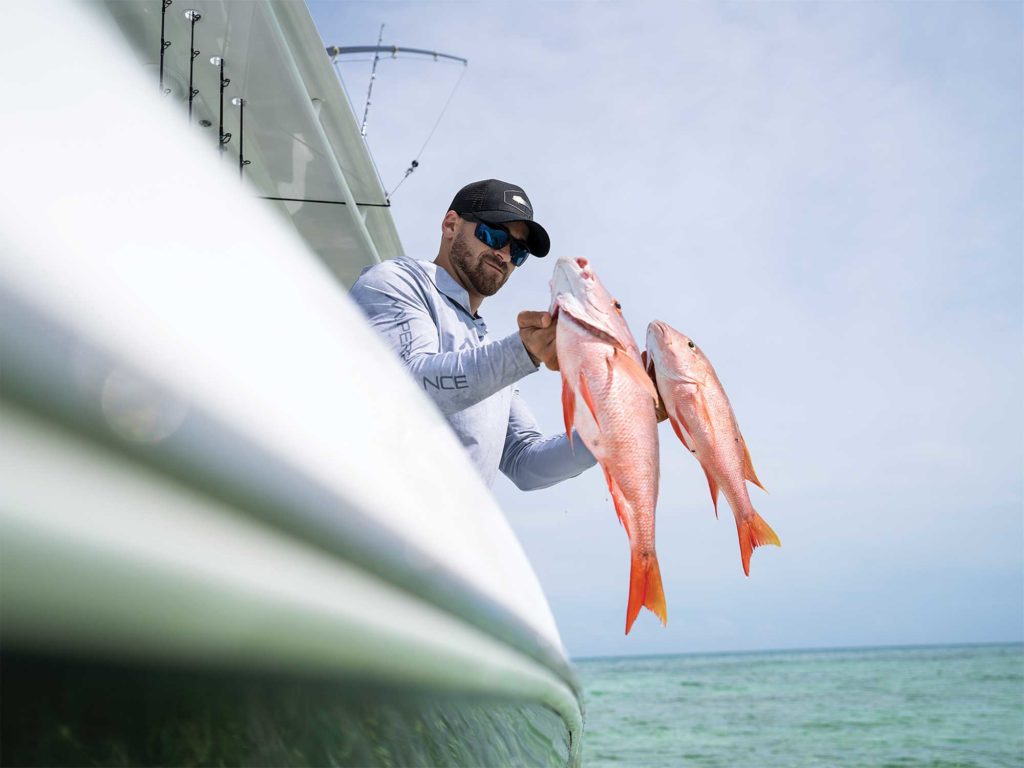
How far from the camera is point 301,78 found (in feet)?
14.9

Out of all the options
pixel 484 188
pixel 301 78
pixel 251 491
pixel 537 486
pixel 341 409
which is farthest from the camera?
pixel 301 78

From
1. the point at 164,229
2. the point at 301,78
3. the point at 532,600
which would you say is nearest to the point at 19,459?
the point at 164,229

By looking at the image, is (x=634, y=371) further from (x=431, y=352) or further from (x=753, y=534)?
(x=431, y=352)

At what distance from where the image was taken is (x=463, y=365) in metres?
1.87

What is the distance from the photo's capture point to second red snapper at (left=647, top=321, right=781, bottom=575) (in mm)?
1630

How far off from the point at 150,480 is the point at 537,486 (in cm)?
251

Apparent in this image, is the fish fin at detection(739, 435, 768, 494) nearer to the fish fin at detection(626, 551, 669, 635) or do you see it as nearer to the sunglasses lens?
the fish fin at detection(626, 551, 669, 635)

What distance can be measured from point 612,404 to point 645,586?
1.10 feet

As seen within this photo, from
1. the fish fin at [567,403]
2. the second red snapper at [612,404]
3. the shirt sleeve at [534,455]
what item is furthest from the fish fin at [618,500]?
the shirt sleeve at [534,455]

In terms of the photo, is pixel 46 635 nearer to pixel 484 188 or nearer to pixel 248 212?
pixel 248 212

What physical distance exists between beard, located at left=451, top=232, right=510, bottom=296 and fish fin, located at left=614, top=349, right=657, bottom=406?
109 centimetres

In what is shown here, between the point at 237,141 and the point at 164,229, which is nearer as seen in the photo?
the point at 164,229

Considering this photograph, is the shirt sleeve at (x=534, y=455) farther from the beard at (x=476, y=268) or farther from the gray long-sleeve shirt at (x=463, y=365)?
the beard at (x=476, y=268)

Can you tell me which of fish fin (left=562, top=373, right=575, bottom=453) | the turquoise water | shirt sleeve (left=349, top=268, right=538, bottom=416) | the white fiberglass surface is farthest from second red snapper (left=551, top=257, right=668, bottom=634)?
the turquoise water
